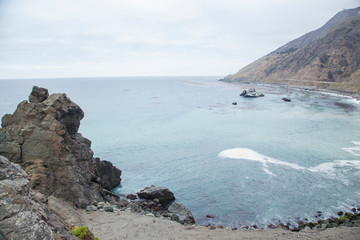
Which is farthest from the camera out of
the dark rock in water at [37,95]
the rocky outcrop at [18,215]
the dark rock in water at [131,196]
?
the dark rock in water at [131,196]

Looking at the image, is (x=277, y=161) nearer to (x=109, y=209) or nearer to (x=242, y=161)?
(x=242, y=161)

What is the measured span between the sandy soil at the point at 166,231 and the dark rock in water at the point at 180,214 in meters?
1.69

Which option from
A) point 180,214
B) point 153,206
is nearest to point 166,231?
point 180,214

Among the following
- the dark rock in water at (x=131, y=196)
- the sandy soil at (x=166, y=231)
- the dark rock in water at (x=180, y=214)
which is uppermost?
the sandy soil at (x=166, y=231)

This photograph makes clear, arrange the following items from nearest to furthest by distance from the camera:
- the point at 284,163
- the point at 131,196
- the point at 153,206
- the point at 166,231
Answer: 1. the point at 166,231
2. the point at 153,206
3. the point at 131,196
4. the point at 284,163

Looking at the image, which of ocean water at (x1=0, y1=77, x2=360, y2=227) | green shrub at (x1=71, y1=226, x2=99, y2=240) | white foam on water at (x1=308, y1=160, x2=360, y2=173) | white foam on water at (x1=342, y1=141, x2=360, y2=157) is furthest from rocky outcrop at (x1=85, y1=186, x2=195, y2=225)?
white foam on water at (x1=342, y1=141, x2=360, y2=157)

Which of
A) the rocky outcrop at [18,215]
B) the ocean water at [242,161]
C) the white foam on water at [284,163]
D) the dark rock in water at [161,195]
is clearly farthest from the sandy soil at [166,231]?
the white foam on water at [284,163]

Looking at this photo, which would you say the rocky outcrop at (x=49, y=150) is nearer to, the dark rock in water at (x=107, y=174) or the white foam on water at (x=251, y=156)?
the dark rock in water at (x=107, y=174)

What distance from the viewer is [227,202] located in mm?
32375

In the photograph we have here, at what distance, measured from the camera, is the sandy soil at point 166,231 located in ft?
74.1

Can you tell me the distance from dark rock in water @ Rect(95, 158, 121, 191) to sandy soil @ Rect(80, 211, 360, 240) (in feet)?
34.1

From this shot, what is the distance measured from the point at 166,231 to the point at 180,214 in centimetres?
494

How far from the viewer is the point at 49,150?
2708 cm

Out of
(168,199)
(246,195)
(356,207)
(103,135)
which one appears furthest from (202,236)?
(103,135)
